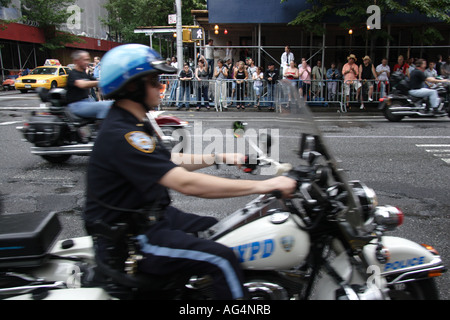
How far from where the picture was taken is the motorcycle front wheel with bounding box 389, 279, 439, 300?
231 centimetres

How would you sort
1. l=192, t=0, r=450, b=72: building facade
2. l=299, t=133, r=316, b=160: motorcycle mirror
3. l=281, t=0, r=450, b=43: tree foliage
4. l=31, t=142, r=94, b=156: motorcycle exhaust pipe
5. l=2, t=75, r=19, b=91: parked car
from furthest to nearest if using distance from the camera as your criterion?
l=2, t=75, r=19, b=91: parked car, l=192, t=0, r=450, b=72: building facade, l=281, t=0, r=450, b=43: tree foliage, l=31, t=142, r=94, b=156: motorcycle exhaust pipe, l=299, t=133, r=316, b=160: motorcycle mirror

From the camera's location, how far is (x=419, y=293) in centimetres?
233

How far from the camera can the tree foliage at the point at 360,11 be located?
14.3 metres

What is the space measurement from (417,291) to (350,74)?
43.4ft

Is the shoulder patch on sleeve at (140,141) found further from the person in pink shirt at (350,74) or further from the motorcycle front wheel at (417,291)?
the person in pink shirt at (350,74)

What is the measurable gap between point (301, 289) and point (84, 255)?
4.25 feet

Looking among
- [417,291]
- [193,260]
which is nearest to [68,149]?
[193,260]

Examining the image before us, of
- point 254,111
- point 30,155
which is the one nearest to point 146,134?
point 30,155

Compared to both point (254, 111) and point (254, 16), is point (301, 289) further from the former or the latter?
point (254, 16)

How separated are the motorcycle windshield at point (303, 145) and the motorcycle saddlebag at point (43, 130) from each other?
5065 millimetres

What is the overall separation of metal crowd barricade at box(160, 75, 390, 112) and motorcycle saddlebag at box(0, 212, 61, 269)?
12.7 m

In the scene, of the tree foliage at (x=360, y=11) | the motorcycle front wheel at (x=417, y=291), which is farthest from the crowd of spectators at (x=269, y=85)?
the motorcycle front wheel at (x=417, y=291)

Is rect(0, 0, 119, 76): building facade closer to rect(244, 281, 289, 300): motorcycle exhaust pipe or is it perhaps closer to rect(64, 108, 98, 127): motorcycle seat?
rect(64, 108, 98, 127): motorcycle seat

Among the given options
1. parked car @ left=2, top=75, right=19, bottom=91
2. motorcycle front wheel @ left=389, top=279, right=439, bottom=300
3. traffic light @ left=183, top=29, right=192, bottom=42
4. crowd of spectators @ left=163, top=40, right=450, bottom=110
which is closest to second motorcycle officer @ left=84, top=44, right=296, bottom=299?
motorcycle front wheel @ left=389, top=279, right=439, bottom=300
